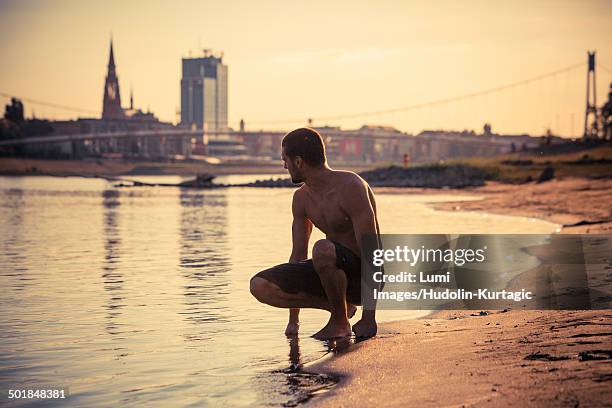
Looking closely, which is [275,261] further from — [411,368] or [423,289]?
[411,368]

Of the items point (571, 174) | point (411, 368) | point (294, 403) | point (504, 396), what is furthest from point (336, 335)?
point (571, 174)

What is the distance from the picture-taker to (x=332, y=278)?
20.6ft

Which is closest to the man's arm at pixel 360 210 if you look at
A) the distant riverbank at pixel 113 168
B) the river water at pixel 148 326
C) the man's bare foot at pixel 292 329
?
the river water at pixel 148 326

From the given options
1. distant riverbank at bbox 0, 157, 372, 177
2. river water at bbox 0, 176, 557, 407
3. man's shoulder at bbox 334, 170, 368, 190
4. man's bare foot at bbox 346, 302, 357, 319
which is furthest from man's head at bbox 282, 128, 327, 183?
distant riverbank at bbox 0, 157, 372, 177

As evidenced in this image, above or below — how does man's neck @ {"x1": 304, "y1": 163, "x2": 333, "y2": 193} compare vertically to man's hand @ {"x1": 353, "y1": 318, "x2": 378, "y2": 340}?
above

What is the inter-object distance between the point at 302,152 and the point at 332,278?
752 millimetres

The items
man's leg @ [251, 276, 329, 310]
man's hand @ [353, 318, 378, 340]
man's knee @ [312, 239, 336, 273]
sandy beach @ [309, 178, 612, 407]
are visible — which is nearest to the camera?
sandy beach @ [309, 178, 612, 407]

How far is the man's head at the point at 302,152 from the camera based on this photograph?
246 inches

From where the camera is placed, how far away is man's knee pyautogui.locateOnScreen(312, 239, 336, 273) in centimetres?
621

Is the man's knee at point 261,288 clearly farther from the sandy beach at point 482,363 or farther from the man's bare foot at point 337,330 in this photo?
the sandy beach at point 482,363

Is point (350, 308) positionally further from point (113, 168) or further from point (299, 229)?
point (113, 168)

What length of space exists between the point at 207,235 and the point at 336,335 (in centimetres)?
1420

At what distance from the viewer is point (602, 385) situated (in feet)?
13.9

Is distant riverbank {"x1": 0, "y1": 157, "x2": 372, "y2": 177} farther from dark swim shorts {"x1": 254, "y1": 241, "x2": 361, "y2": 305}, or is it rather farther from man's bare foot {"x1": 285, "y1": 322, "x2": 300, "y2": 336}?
dark swim shorts {"x1": 254, "y1": 241, "x2": 361, "y2": 305}
